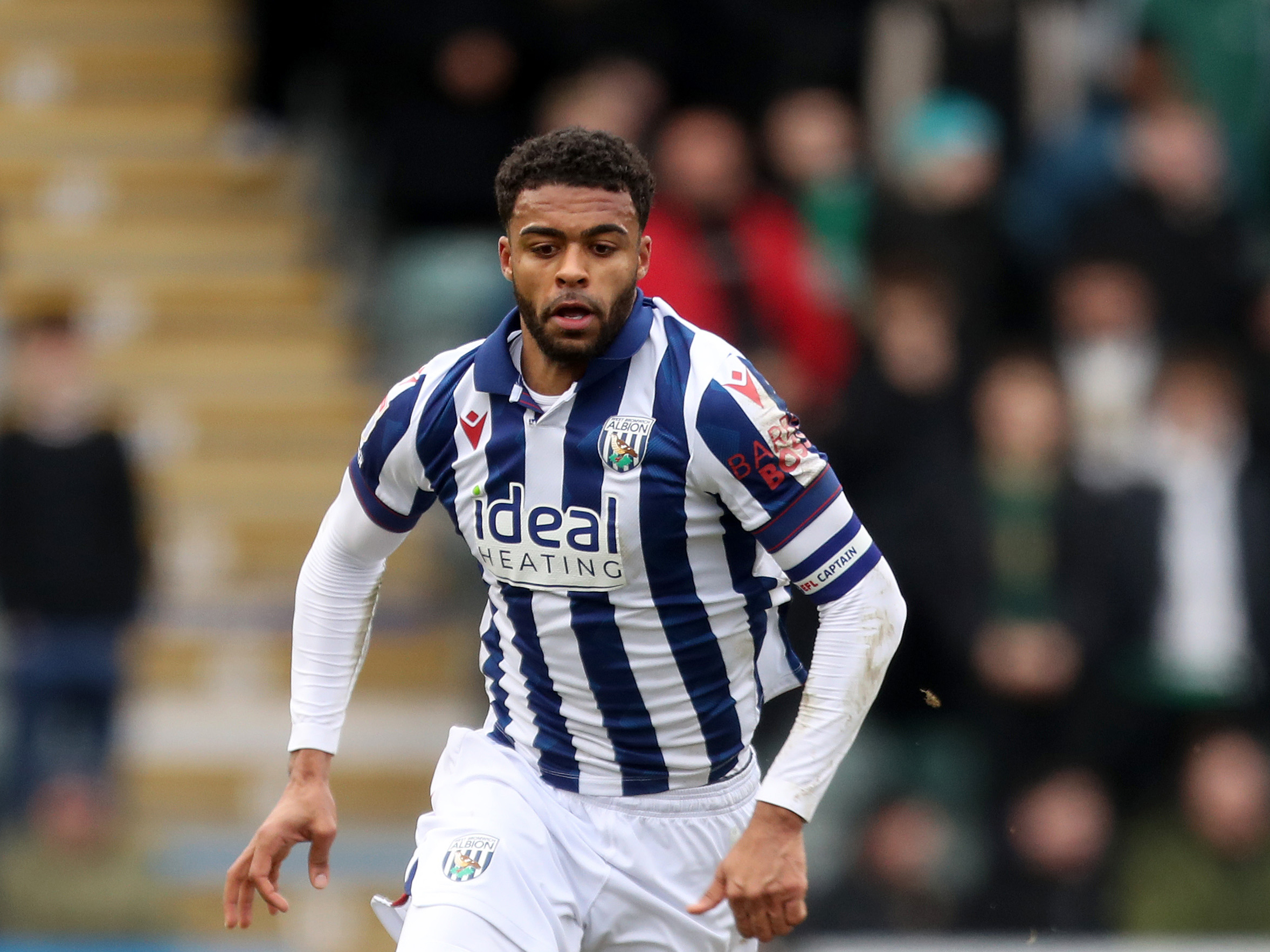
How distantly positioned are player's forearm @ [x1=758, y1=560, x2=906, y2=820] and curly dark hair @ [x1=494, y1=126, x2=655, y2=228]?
0.81 m

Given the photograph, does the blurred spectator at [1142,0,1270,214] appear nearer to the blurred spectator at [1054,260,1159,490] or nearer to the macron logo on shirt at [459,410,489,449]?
the blurred spectator at [1054,260,1159,490]

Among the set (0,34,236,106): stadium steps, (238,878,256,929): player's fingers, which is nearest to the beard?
(238,878,256,929): player's fingers

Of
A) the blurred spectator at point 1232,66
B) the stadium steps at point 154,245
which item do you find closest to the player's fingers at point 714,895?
the blurred spectator at point 1232,66

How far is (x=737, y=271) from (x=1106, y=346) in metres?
1.56

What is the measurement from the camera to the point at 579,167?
3.48 meters

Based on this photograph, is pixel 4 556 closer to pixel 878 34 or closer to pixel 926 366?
pixel 926 366

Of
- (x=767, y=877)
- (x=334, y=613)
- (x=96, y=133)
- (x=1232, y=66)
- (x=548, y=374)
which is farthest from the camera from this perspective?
(x=96, y=133)

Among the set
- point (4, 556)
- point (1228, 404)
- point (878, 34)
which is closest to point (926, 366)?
point (1228, 404)

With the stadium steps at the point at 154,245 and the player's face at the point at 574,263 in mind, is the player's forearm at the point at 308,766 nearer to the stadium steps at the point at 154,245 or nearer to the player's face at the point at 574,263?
the player's face at the point at 574,263

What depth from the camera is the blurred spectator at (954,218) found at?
768 centimetres

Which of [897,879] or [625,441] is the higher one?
[625,441]

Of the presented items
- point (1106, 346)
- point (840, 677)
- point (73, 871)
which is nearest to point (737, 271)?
point (1106, 346)

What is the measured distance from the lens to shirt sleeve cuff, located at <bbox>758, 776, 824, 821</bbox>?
3375mm

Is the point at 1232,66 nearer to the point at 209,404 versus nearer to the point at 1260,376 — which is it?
the point at 1260,376
